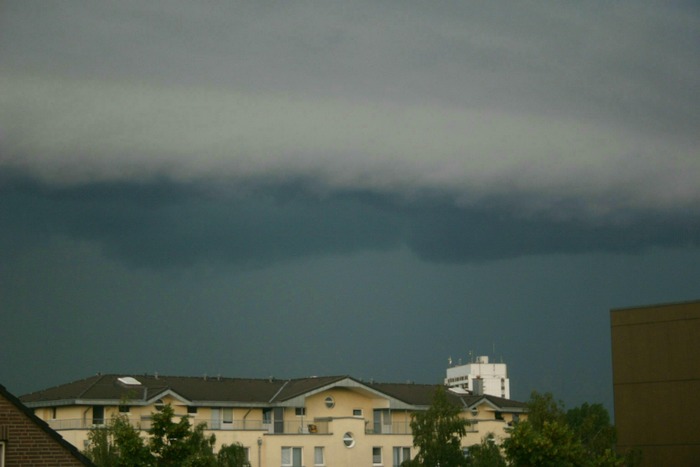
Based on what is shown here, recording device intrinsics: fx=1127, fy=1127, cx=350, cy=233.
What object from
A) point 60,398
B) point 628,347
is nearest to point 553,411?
point 628,347

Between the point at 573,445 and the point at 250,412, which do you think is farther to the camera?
the point at 250,412

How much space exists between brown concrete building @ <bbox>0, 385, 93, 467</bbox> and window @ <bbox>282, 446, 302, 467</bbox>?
48075 millimetres

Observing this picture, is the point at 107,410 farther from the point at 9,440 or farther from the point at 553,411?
the point at 9,440

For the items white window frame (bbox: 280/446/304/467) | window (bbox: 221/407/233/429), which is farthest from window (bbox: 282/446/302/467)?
window (bbox: 221/407/233/429)

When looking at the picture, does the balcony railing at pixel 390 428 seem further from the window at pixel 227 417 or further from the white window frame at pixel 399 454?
the window at pixel 227 417

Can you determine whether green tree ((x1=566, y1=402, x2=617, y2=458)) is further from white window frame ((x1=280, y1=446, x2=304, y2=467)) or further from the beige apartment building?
white window frame ((x1=280, y1=446, x2=304, y2=467))

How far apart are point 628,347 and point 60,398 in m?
37.8

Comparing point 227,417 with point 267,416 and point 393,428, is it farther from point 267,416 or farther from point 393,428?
point 393,428

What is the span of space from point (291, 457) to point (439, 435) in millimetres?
17089

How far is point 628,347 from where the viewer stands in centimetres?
5894

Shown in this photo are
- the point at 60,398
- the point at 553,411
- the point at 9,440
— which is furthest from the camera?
the point at 60,398

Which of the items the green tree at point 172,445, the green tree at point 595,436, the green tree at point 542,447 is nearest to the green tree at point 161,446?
the green tree at point 172,445

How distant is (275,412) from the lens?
81500 mm

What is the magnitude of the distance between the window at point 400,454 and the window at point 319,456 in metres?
6.12
